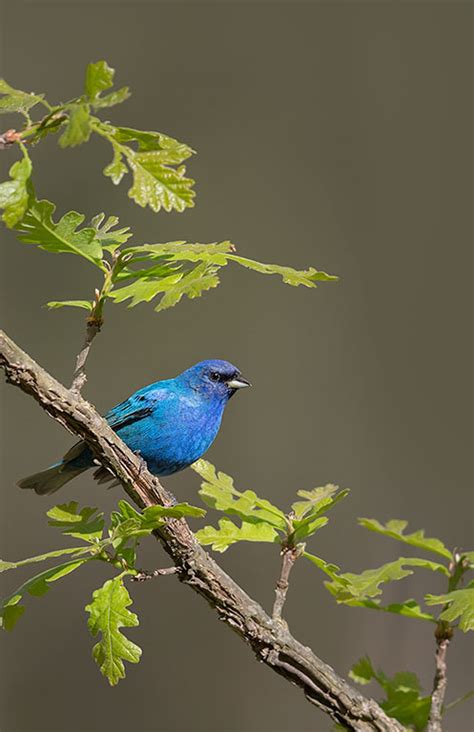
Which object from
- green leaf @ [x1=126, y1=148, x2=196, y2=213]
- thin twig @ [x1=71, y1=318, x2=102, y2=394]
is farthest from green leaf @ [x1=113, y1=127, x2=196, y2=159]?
thin twig @ [x1=71, y1=318, x2=102, y2=394]

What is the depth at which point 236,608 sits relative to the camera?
3.95ft

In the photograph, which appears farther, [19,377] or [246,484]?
[246,484]

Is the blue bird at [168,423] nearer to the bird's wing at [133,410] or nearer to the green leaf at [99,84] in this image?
the bird's wing at [133,410]

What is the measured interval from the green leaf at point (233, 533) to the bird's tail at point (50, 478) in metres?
0.81

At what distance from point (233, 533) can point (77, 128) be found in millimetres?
630

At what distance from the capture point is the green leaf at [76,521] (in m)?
1.25

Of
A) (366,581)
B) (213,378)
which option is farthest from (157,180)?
(213,378)

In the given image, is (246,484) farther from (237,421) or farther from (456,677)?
(456,677)

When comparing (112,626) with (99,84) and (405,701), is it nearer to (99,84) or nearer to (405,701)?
(405,701)

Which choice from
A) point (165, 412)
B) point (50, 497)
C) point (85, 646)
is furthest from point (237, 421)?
point (165, 412)

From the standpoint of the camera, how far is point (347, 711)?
1.23 metres

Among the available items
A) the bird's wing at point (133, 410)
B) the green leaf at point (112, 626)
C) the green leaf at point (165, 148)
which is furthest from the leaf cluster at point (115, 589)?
the bird's wing at point (133, 410)

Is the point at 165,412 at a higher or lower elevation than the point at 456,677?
higher

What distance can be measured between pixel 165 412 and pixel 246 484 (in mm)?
1650
